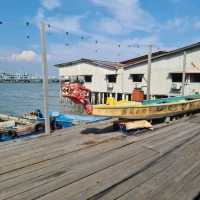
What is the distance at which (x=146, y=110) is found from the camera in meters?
9.22

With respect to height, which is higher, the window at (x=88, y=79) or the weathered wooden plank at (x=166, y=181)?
the window at (x=88, y=79)

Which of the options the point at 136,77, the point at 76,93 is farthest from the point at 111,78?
the point at 76,93

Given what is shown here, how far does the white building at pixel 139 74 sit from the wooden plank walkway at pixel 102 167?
554 inches

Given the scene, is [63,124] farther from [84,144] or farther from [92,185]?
[92,185]

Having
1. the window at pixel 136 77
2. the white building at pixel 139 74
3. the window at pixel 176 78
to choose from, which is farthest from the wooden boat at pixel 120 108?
the window at pixel 136 77

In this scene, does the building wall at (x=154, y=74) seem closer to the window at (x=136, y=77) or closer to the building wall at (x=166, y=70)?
the building wall at (x=166, y=70)

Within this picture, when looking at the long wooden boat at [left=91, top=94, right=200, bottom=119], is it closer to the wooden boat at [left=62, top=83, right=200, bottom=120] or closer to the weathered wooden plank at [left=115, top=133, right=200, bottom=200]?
the wooden boat at [left=62, top=83, right=200, bottom=120]

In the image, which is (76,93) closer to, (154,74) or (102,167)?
(102,167)

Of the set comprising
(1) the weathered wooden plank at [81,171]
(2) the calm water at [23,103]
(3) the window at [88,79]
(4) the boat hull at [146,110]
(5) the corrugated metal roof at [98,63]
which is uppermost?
(5) the corrugated metal roof at [98,63]

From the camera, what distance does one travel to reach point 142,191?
4.07 meters

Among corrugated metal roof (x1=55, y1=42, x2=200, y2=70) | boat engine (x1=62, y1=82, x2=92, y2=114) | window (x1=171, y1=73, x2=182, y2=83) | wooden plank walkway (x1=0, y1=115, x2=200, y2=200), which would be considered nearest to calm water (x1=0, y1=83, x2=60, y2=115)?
corrugated metal roof (x1=55, y1=42, x2=200, y2=70)

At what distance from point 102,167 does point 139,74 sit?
20.4 meters

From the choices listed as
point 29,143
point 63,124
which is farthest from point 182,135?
point 63,124

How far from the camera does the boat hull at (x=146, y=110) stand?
816cm
